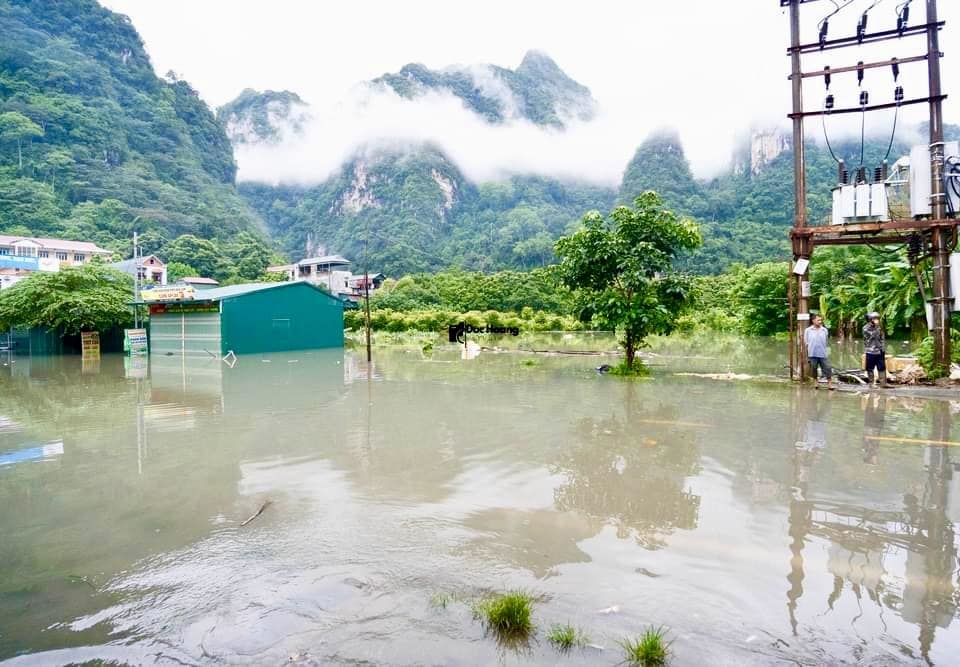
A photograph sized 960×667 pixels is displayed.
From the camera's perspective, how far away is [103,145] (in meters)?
81.9

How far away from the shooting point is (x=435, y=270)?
80438 millimetres

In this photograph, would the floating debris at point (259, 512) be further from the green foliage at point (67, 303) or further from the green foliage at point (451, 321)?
the green foliage at point (451, 321)

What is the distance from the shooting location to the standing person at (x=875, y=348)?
1098cm

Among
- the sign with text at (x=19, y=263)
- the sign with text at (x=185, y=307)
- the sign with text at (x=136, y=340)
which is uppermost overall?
the sign with text at (x=19, y=263)

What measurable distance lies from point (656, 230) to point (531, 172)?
359ft

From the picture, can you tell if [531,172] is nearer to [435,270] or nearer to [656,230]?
[435,270]

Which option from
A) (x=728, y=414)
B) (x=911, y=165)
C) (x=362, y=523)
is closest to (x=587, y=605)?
(x=362, y=523)

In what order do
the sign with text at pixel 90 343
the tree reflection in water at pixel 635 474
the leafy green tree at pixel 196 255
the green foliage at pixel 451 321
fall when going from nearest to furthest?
the tree reflection in water at pixel 635 474 → the sign with text at pixel 90 343 → the green foliage at pixel 451 321 → the leafy green tree at pixel 196 255

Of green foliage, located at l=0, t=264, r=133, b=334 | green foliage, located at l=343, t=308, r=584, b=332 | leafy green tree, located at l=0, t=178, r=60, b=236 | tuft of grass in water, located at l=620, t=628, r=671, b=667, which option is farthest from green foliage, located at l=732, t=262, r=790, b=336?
leafy green tree, located at l=0, t=178, r=60, b=236

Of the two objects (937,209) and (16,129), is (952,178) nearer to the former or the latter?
(937,209)

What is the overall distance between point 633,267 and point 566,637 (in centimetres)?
Result: 1143

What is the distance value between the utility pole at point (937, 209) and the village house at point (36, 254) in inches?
1912

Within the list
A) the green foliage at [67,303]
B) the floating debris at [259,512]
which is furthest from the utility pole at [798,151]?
the green foliage at [67,303]

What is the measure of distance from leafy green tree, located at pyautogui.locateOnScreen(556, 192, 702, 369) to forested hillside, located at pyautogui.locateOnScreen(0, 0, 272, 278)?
59471 millimetres
